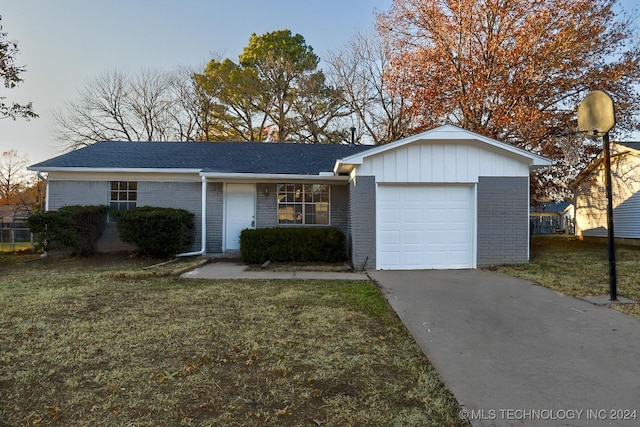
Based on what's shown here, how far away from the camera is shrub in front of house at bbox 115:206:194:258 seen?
10.2m

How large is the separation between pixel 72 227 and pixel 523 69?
15974 mm

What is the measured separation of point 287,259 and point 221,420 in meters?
7.74

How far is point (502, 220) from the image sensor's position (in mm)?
9125

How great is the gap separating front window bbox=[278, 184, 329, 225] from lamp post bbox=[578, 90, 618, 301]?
23.0 feet

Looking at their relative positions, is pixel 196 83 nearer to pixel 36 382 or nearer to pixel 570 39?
pixel 570 39

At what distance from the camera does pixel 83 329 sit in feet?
14.4

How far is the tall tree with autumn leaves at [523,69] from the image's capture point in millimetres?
14125

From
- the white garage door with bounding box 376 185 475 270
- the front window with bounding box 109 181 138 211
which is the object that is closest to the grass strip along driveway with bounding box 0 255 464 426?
the white garage door with bounding box 376 185 475 270

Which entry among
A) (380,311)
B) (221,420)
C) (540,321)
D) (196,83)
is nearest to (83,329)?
(221,420)

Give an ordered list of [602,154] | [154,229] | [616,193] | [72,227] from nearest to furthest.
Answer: [154,229], [72,227], [602,154], [616,193]

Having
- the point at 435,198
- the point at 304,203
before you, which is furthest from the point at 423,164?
the point at 304,203

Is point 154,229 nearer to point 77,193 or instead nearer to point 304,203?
point 77,193

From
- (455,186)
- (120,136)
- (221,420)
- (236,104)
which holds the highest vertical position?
(236,104)

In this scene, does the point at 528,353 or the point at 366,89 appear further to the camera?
the point at 366,89
